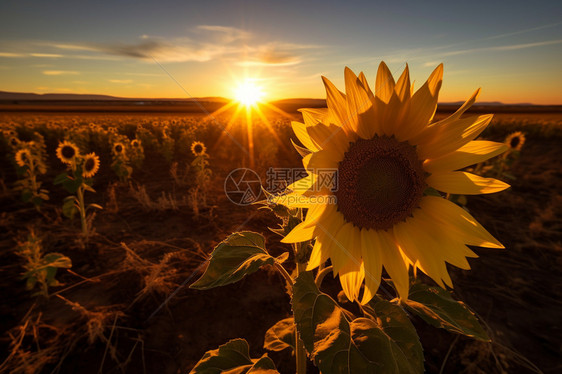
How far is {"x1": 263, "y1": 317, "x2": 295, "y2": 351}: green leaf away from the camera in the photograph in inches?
70.1

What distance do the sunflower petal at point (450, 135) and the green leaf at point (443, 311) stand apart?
2.54 ft

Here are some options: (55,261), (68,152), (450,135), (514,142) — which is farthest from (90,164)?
(514,142)

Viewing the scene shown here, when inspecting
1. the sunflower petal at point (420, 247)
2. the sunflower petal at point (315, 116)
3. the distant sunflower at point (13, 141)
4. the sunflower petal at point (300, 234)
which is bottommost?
the distant sunflower at point (13, 141)

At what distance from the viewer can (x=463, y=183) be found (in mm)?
1234

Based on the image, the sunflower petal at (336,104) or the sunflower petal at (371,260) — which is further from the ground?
the sunflower petal at (336,104)

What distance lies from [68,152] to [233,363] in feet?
23.1

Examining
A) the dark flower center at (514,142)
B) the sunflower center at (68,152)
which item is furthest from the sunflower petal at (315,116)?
the dark flower center at (514,142)

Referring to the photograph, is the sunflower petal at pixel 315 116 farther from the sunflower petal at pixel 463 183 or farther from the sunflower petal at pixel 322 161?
the sunflower petal at pixel 463 183

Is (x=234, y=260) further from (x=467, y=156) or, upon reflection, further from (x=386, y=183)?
(x=467, y=156)

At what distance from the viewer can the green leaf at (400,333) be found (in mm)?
1148

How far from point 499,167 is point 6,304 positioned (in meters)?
11.3

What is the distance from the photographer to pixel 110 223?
564cm

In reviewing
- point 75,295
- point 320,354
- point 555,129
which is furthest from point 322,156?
point 555,129

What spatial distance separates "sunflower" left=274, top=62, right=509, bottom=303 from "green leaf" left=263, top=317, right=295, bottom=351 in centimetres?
73
